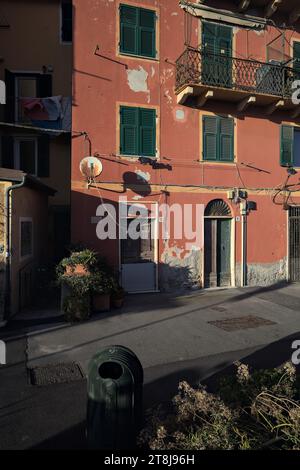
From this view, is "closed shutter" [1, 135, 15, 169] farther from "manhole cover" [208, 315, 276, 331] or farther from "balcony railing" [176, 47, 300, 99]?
"manhole cover" [208, 315, 276, 331]

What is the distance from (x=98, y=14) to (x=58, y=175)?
17.6ft

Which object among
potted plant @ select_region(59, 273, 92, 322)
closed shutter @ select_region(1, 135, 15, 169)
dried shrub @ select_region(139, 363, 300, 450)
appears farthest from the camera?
closed shutter @ select_region(1, 135, 15, 169)

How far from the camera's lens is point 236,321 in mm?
8500

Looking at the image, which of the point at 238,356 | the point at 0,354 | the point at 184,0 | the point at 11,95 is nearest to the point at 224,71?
the point at 184,0

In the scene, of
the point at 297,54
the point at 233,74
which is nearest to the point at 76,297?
the point at 233,74

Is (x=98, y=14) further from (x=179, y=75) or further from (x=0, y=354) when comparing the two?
(x=0, y=354)

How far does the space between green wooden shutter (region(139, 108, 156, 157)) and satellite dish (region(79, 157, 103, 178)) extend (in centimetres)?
166

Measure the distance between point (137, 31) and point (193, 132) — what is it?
3.48 metres

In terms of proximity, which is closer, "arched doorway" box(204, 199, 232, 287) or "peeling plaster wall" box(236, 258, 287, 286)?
"arched doorway" box(204, 199, 232, 287)

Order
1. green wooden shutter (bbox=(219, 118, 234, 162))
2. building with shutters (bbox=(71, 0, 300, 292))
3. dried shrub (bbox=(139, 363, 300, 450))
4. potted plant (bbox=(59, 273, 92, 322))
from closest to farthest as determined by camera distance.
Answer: dried shrub (bbox=(139, 363, 300, 450)) → potted plant (bbox=(59, 273, 92, 322)) → building with shutters (bbox=(71, 0, 300, 292)) → green wooden shutter (bbox=(219, 118, 234, 162))

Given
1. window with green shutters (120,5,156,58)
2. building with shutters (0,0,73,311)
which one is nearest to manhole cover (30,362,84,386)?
building with shutters (0,0,73,311)

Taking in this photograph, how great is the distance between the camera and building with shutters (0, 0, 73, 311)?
12.8 meters

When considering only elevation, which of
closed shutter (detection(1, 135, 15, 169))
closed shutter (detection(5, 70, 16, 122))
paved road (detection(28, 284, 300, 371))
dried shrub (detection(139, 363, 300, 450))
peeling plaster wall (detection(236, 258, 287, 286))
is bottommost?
paved road (detection(28, 284, 300, 371))

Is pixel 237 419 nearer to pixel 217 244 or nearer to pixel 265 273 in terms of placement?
pixel 217 244
